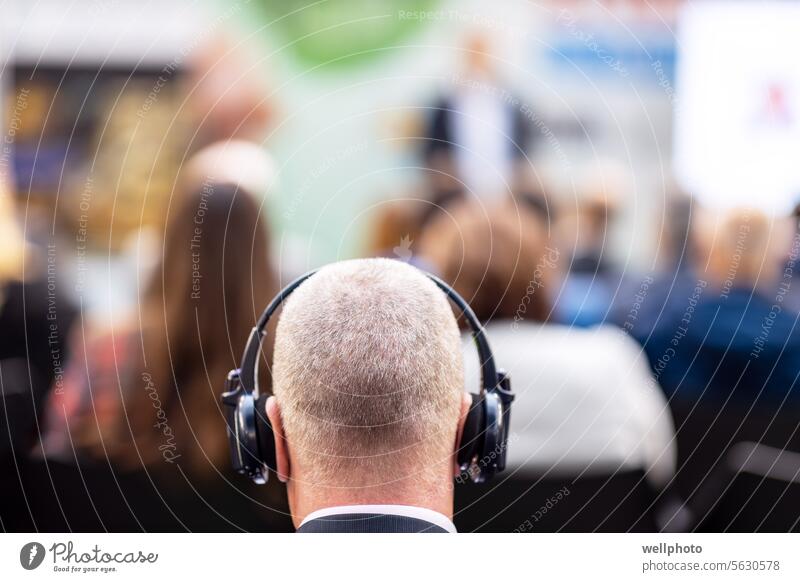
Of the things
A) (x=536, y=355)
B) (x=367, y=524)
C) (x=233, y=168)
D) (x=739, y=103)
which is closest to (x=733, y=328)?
(x=739, y=103)

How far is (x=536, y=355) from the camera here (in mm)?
1339

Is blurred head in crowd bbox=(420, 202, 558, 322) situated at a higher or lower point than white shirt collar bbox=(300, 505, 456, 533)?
higher


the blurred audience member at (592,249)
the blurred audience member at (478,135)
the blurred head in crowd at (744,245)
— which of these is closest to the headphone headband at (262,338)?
the blurred audience member at (478,135)

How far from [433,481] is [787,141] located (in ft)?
3.97

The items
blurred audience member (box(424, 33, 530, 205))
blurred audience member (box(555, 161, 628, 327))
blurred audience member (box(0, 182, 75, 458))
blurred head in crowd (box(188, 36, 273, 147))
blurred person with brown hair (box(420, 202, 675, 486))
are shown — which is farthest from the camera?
blurred audience member (box(555, 161, 628, 327))

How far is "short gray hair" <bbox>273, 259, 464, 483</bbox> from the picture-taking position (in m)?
0.65

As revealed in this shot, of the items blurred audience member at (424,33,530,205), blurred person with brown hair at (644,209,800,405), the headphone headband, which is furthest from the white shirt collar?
blurred person with brown hair at (644,209,800,405)

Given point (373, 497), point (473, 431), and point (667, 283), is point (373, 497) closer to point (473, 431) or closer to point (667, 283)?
point (473, 431)

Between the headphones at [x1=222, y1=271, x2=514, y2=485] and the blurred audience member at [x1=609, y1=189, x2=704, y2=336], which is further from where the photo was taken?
the blurred audience member at [x1=609, y1=189, x2=704, y2=336]

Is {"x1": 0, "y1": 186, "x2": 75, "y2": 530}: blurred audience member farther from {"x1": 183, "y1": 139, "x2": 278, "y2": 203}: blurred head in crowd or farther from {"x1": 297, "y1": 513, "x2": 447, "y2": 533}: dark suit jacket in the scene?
{"x1": 297, "y1": 513, "x2": 447, "y2": 533}: dark suit jacket

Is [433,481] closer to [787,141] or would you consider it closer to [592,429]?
[592,429]

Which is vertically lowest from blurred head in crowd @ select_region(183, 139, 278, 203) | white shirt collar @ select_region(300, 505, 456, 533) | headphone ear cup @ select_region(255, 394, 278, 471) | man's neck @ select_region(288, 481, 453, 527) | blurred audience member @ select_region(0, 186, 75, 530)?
blurred audience member @ select_region(0, 186, 75, 530)

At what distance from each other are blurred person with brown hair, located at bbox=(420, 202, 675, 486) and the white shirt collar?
23.6 inches
